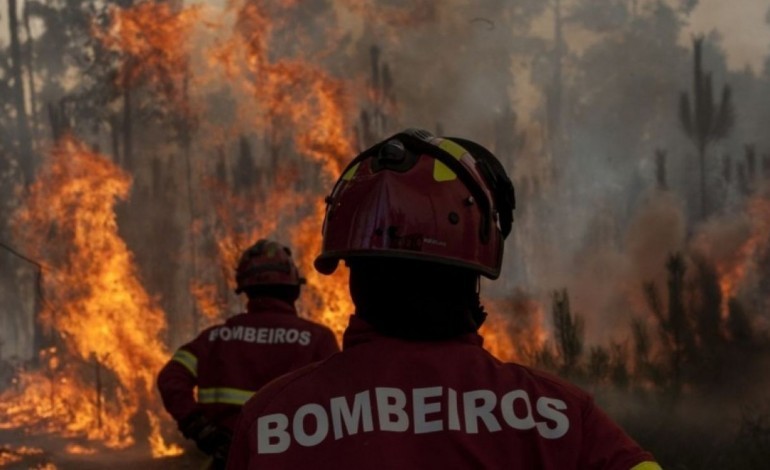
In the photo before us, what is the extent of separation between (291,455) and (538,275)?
9912 mm

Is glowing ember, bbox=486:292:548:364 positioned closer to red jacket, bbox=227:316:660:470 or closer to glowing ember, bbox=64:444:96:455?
glowing ember, bbox=64:444:96:455

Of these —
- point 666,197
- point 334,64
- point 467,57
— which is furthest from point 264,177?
point 666,197

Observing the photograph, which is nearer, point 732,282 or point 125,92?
point 732,282

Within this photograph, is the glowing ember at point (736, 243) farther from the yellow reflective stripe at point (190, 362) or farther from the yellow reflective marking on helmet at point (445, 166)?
the yellow reflective marking on helmet at point (445, 166)

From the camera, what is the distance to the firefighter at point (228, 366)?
14.3 feet

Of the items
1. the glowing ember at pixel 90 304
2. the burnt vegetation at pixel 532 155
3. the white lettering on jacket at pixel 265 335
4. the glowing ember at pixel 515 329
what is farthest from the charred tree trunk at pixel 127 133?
the white lettering on jacket at pixel 265 335

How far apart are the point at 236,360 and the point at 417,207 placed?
9.86 ft

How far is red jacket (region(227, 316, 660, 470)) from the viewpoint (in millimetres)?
1371

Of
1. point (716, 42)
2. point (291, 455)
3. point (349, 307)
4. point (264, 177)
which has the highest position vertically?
point (716, 42)

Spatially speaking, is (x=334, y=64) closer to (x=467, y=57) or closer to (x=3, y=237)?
(x=467, y=57)

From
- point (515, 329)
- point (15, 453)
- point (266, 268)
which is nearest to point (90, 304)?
point (15, 453)

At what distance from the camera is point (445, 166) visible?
161 centimetres

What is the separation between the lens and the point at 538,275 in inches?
436

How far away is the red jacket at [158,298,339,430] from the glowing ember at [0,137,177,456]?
8.69 meters
